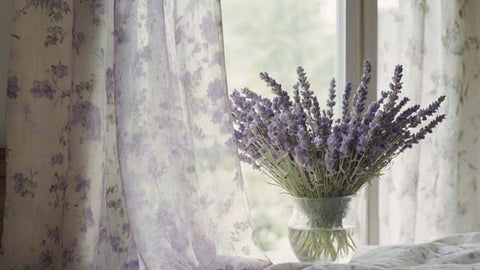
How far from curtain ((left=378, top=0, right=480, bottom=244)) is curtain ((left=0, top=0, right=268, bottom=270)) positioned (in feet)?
2.32

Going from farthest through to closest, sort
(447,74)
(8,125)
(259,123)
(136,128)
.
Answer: (447,74), (259,123), (136,128), (8,125)

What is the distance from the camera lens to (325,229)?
5.57ft

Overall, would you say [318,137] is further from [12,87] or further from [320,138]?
[12,87]

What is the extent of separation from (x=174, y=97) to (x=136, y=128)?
0.12 metres

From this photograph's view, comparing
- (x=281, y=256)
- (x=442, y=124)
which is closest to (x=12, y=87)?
(x=281, y=256)

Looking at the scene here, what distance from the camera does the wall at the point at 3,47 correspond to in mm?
1521

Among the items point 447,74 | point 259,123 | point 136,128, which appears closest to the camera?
point 136,128

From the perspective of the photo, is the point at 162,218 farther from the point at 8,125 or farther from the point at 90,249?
→ the point at 8,125

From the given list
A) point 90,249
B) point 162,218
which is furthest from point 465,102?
point 90,249

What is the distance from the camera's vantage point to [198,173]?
1.64 meters

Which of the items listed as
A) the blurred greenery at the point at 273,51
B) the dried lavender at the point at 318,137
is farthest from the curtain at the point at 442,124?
the dried lavender at the point at 318,137

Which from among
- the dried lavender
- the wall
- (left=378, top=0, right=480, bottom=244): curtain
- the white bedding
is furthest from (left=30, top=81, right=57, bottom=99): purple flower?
(left=378, top=0, right=480, bottom=244): curtain

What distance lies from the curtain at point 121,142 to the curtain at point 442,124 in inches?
27.9

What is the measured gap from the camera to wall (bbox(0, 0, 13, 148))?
1.52 metres
